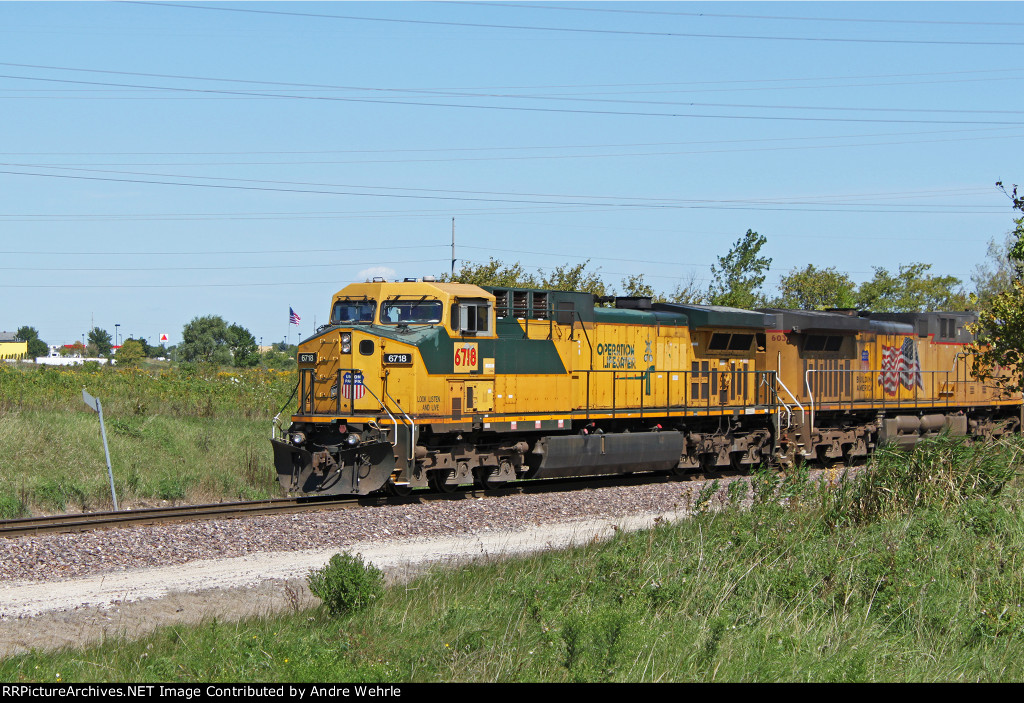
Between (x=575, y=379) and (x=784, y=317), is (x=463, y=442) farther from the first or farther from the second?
(x=784, y=317)

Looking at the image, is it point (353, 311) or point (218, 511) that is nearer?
point (218, 511)

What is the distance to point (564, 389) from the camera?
661 inches

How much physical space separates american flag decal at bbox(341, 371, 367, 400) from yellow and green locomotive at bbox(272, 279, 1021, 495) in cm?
2

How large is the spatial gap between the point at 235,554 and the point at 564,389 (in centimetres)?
737

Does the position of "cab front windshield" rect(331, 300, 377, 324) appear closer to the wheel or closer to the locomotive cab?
the locomotive cab

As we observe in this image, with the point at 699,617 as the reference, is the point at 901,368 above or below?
above

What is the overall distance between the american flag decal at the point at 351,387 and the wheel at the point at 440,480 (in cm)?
192

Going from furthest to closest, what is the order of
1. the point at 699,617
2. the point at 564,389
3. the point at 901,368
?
the point at 901,368, the point at 564,389, the point at 699,617

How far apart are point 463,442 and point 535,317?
257 centimetres

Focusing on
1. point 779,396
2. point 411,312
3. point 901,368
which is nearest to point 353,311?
point 411,312

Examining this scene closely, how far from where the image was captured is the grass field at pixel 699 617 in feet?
22.5

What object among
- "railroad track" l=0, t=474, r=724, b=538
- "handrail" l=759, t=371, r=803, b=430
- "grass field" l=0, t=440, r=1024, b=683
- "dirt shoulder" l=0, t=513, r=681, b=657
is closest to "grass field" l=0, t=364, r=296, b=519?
"railroad track" l=0, t=474, r=724, b=538

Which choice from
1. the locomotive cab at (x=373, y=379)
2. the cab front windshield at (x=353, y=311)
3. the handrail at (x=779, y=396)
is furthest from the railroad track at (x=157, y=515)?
the handrail at (x=779, y=396)

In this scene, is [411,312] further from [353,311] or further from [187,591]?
[187,591]
